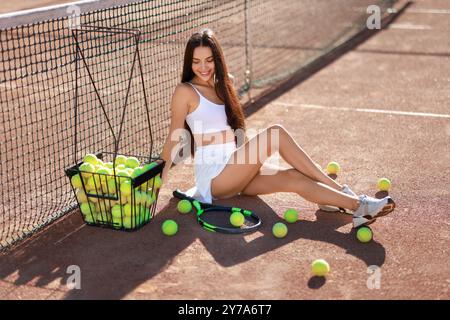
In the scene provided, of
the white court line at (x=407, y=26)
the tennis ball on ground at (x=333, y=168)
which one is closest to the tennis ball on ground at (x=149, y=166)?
A: the tennis ball on ground at (x=333, y=168)

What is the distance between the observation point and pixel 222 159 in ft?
19.2

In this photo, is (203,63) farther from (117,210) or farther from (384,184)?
(384,184)

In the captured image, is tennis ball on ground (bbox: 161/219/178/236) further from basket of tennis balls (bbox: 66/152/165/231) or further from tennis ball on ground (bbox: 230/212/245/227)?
tennis ball on ground (bbox: 230/212/245/227)

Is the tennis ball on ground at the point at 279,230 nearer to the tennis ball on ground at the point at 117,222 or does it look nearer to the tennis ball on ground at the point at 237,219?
the tennis ball on ground at the point at 237,219

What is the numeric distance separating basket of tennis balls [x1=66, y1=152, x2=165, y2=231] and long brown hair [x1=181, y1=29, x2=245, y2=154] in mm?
709

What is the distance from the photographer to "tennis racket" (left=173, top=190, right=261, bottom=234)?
5.46 metres

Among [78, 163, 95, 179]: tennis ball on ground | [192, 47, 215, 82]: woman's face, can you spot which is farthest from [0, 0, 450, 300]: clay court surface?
[192, 47, 215, 82]: woman's face

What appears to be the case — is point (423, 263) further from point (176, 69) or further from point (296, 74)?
point (296, 74)

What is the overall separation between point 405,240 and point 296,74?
5.31 meters

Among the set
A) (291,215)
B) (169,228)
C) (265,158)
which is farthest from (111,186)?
(291,215)

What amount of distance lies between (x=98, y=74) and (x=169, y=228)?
185 inches

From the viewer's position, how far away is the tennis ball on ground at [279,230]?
17.6 ft

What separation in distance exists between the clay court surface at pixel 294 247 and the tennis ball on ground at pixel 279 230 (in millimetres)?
45

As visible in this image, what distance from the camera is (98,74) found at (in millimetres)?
9695
